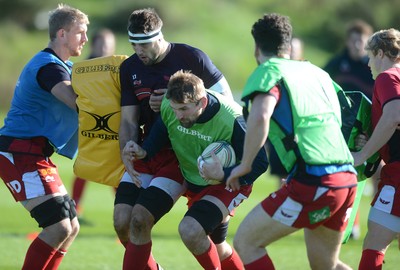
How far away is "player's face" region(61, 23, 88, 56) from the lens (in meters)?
7.53

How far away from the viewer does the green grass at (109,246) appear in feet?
29.9

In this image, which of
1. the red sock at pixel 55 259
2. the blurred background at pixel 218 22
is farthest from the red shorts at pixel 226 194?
the blurred background at pixel 218 22

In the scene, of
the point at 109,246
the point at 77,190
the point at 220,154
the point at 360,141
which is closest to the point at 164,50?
the point at 220,154

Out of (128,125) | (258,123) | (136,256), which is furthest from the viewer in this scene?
(128,125)

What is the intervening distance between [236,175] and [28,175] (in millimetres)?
2091

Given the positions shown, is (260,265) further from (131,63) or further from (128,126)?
(131,63)

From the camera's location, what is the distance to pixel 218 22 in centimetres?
4116

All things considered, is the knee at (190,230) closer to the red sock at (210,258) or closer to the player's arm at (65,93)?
the red sock at (210,258)

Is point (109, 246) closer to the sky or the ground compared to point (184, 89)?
closer to the ground

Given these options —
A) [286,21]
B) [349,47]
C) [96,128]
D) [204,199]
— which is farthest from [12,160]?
[349,47]

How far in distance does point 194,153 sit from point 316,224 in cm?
132

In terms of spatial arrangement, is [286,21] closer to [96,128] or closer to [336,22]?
[96,128]

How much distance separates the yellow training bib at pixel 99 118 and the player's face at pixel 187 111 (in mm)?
895

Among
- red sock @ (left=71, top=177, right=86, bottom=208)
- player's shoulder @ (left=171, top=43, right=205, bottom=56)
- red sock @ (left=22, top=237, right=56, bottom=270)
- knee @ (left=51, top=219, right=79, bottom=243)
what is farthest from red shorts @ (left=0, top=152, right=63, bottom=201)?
red sock @ (left=71, top=177, right=86, bottom=208)
